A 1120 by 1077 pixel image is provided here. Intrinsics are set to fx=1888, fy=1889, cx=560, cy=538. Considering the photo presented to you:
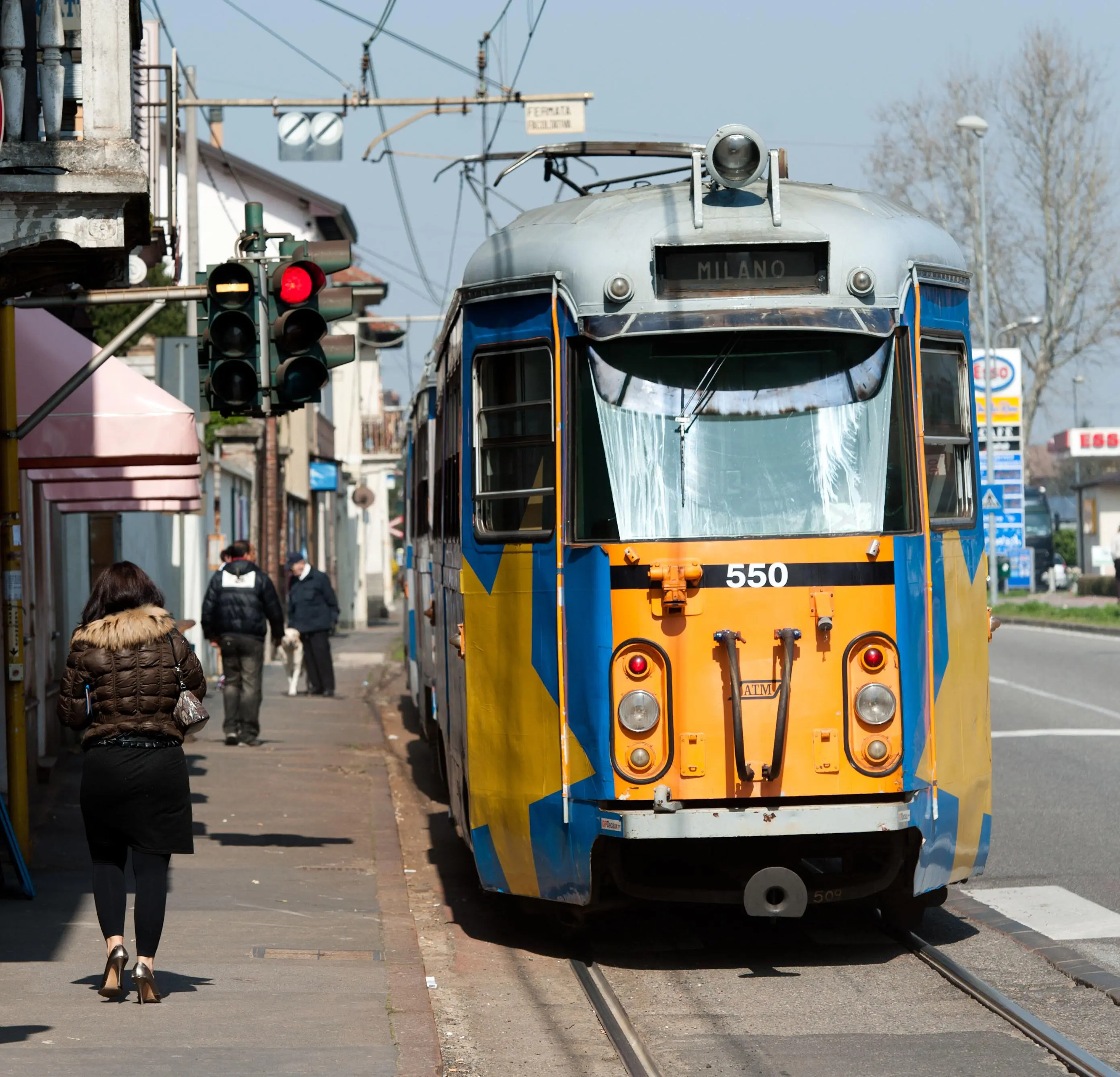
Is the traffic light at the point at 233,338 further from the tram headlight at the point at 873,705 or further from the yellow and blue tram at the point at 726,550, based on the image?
the tram headlight at the point at 873,705

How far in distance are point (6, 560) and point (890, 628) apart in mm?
5133

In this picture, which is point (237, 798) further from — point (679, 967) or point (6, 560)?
point (679, 967)

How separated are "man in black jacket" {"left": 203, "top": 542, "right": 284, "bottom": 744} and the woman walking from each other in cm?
1012

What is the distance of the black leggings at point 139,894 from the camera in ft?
23.9

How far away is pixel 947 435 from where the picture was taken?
820 centimetres

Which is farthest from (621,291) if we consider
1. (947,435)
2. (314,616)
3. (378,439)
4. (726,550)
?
(378,439)

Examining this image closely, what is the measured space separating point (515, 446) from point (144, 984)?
8.94ft

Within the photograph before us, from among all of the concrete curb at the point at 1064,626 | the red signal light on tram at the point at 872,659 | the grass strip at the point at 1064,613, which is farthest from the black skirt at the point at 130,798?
the grass strip at the point at 1064,613

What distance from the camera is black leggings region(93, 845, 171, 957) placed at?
7.29 meters

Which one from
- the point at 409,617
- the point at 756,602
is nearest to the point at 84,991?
the point at 756,602

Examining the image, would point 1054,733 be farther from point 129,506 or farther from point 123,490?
point 129,506

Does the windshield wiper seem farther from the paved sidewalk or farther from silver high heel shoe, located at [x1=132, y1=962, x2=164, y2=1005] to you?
silver high heel shoe, located at [x1=132, y1=962, x2=164, y2=1005]

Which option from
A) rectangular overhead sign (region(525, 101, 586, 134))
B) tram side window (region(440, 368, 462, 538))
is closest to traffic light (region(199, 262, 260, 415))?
tram side window (region(440, 368, 462, 538))

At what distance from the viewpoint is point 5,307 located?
997cm
